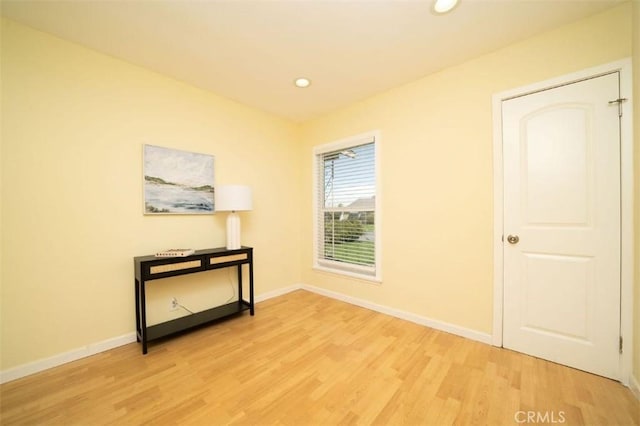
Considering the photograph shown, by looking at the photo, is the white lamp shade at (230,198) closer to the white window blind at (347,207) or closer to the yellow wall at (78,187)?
the yellow wall at (78,187)

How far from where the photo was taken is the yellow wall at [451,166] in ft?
5.95

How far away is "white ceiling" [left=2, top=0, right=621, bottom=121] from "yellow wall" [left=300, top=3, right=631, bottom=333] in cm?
17

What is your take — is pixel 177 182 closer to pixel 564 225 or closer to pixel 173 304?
pixel 173 304

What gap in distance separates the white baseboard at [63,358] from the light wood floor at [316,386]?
5cm

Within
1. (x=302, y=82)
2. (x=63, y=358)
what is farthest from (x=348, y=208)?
(x=63, y=358)

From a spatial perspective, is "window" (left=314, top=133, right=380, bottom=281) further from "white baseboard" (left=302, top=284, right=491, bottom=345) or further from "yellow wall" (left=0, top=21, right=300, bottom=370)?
"yellow wall" (left=0, top=21, right=300, bottom=370)

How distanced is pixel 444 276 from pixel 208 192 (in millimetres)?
2710

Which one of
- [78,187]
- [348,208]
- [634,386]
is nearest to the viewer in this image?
[634,386]

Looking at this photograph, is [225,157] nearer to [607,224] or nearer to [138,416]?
[138,416]

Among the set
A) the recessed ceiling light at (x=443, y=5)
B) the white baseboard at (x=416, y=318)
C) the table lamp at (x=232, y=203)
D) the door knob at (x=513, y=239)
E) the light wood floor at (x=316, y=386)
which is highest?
the recessed ceiling light at (x=443, y=5)

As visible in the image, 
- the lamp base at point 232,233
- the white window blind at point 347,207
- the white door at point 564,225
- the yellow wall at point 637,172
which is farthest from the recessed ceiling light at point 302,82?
the yellow wall at point 637,172

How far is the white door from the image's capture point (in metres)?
1.66

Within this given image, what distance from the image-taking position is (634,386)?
1.52m

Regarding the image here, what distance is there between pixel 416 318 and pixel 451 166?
5.36ft
